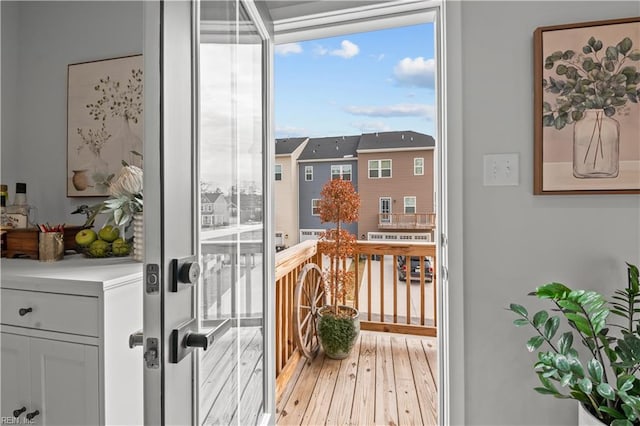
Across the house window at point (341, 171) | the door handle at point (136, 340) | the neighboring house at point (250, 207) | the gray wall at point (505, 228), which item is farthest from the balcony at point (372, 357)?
the door handle at point (136, 340)

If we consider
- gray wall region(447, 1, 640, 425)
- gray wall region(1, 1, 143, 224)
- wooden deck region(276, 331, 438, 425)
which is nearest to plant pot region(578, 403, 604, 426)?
gray wall region(447, 1, 640, 425)

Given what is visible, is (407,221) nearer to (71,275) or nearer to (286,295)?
(286,295)

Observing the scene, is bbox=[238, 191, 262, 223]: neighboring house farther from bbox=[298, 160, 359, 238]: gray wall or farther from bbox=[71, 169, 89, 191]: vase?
bbox=[298, 160, 359, 238]: gray wall

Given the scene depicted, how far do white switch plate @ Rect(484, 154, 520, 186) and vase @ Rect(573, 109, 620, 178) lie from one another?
7.6 inches

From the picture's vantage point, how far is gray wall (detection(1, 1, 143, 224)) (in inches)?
65.7

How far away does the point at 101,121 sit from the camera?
1.64 metres

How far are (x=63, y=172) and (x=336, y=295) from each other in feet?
6.32

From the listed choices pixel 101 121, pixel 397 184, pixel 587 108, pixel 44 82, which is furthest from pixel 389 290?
pixel 44 82

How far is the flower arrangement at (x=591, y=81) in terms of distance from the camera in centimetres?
117

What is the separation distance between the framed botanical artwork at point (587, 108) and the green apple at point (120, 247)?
5.37 feet

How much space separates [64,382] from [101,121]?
1.18 metres

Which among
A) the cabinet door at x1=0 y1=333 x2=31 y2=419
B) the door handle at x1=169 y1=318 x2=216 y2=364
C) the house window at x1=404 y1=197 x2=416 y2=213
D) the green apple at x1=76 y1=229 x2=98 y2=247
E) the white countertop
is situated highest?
the house window at x1=404 y1=197 x2=416 y2=213

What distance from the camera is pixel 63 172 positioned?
1.69 meters

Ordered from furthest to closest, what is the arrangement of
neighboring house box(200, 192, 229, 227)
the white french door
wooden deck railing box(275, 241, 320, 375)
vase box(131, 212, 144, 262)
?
wooden deck railing box(275, 241, 320, 375) < vase box(131, 212, 144, 262) < neighboring house box(200, 192, 229, 227) < the white french door
